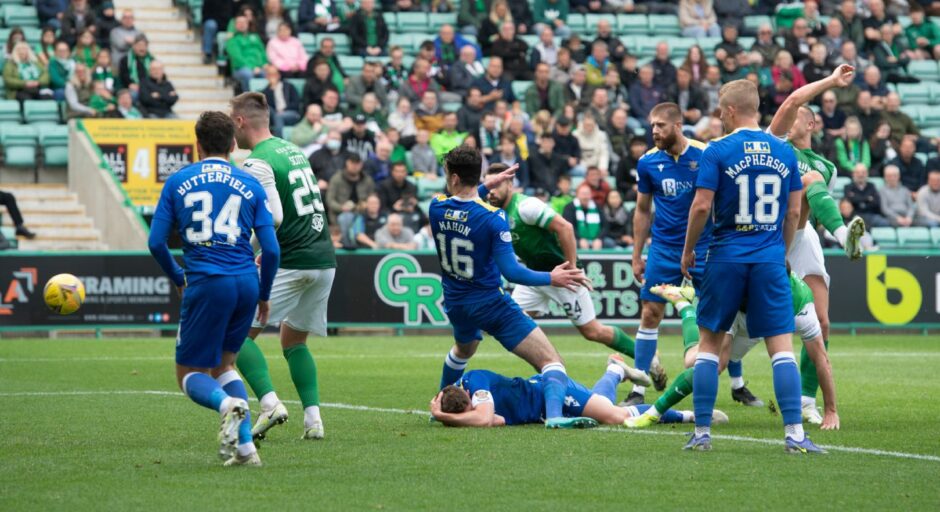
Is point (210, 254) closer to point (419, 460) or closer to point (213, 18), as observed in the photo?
point (419, 460)

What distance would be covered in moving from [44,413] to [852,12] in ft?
70.5

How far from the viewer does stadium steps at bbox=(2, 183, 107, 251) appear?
22234 millimetres

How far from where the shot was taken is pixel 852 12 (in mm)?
28750

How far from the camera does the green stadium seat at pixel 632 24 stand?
28453mm

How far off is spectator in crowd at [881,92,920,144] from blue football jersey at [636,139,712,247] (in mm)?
15942

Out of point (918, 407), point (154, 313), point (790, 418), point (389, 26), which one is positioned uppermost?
point (389, 26)

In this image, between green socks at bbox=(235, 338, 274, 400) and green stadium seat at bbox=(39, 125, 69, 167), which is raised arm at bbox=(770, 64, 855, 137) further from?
green stadium seat at bbox=(39, 125, 69, 167)

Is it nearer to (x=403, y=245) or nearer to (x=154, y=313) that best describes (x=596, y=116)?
(x=403, y=245)

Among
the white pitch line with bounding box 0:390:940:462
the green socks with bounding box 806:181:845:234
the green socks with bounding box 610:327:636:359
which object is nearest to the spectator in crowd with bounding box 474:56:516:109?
the green socks with bounding box 610:327:636:359

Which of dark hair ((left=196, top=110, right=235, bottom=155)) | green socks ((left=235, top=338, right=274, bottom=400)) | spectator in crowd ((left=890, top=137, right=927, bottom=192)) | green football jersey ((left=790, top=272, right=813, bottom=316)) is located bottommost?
spectator in crowd ((left=890, top=137, right=927, bottom=192))

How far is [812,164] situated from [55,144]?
620 inches

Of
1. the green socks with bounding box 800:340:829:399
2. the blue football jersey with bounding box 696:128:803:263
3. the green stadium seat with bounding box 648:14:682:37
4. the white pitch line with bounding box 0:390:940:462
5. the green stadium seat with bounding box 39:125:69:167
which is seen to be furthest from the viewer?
the green stadium seat with bounding box 648:14:682:37

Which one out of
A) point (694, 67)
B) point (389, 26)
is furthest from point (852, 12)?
point (389, 26)

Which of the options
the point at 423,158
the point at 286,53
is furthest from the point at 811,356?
the point at 286,53
